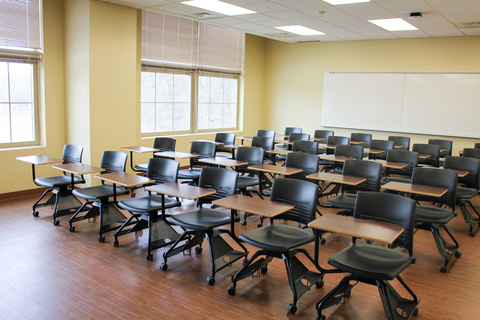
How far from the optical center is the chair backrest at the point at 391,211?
11.3 ft

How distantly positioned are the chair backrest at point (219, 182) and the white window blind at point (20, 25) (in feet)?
Answer: 13.7

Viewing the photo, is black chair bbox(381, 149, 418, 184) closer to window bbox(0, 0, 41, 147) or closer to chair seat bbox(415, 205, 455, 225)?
chair seat bbox(415, 205, 455, 225)

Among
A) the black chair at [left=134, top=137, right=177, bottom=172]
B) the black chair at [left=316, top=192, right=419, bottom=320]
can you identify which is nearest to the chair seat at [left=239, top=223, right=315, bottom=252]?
the black chair at [left=316, top=192, right=419, bottom=320]

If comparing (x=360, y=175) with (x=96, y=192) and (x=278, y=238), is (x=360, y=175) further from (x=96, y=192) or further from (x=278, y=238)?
(x=96, y=192)

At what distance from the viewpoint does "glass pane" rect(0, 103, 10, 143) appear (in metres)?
6.69

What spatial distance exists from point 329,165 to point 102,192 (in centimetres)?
400

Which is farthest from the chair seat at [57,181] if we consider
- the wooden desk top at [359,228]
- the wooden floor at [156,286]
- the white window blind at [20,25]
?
the wooden desk top at [359,228]

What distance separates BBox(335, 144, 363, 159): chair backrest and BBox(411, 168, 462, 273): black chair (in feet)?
5.76

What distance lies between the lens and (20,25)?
21.6ft

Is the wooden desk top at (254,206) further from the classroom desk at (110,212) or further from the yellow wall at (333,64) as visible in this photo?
the yellow wall at (333,64)

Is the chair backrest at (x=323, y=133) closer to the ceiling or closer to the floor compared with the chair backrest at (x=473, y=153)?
closer to the ceiling

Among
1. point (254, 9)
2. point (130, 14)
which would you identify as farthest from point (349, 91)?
point (130, 14)

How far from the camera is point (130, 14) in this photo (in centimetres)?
730

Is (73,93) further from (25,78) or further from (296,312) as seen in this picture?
(296,312)
